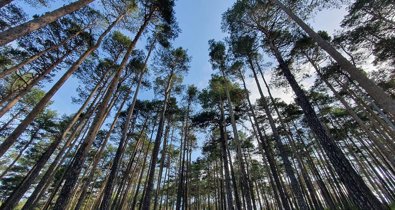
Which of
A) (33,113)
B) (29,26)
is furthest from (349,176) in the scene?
(33,113)

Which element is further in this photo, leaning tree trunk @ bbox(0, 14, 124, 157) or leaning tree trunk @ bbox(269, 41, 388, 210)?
leaning tree trunk @ bbox(0, 14, 124, 157)

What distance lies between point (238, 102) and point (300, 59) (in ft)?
19.7

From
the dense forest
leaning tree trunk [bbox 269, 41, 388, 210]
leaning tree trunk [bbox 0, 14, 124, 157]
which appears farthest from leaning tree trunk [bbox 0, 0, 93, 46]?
leaning tree trunk [bbox 269, 41, 388, 210]

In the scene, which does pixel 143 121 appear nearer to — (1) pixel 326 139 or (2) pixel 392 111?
(1) pixel 326 139

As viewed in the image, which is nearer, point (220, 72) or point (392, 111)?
point (392, 111)

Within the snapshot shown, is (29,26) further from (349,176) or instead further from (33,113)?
(349,176)

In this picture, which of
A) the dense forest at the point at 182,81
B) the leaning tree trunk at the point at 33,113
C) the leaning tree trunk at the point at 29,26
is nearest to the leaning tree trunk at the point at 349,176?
the dense forest at the point at 182,81

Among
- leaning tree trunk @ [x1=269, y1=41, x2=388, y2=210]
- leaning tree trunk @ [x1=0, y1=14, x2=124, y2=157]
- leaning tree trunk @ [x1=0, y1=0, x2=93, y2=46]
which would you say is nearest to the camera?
leaning tree trunk @ [x1=0, y1=0, x2=93, y2=46]

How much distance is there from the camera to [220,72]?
51.7ft

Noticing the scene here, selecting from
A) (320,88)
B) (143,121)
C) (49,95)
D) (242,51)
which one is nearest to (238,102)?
(242,51)

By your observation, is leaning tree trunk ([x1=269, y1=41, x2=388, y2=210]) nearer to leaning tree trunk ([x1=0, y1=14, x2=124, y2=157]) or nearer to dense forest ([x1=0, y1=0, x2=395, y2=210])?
dense forest ([x1=0, y1=0, x2=395, y2=210])

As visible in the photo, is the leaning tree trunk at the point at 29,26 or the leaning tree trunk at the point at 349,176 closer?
the leaning tree trunk at the point at 29,26

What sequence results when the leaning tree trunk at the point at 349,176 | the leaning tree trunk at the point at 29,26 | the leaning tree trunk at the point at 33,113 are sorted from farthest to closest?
the leaning tree trunk at the point at 33,113 < the leaning tree trunk at the point at 349,176 < the leaning tree trunk at the point at 29,26

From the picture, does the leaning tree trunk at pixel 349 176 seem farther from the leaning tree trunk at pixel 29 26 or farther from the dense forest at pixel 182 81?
the leaning tree trunk at pixel 29 26
